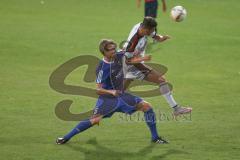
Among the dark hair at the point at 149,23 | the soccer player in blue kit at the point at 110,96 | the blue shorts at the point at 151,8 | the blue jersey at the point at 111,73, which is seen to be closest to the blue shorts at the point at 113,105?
the soccer player in blue kit at the point at 110,96

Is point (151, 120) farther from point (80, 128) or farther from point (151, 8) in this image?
point (151, 8)

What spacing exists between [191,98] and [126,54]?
11.4 ft

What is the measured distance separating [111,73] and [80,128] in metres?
1.31

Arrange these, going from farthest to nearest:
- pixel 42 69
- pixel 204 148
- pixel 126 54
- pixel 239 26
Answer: pixel 239 26
pixel 42 69
pixel 126 54
pixel 204 148

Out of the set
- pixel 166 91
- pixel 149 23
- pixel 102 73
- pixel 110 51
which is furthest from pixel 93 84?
pixel 110 51

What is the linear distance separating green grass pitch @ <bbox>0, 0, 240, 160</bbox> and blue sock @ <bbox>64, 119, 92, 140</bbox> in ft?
0.73

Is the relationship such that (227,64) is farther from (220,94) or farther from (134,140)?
(134,140)

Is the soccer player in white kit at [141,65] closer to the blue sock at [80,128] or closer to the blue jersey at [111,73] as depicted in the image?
the blue jersey at [111,73]

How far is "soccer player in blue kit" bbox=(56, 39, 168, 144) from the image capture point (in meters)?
11.8

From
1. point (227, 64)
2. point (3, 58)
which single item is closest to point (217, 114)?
point (227, 64)

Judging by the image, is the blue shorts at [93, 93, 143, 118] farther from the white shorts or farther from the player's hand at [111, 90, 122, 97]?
the white shorts

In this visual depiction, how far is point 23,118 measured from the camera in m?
14.1

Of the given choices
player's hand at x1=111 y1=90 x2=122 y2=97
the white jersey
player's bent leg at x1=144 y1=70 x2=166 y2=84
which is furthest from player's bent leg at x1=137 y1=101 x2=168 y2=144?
the white jersey

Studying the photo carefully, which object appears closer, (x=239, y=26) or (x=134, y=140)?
(x=134, y=140)
